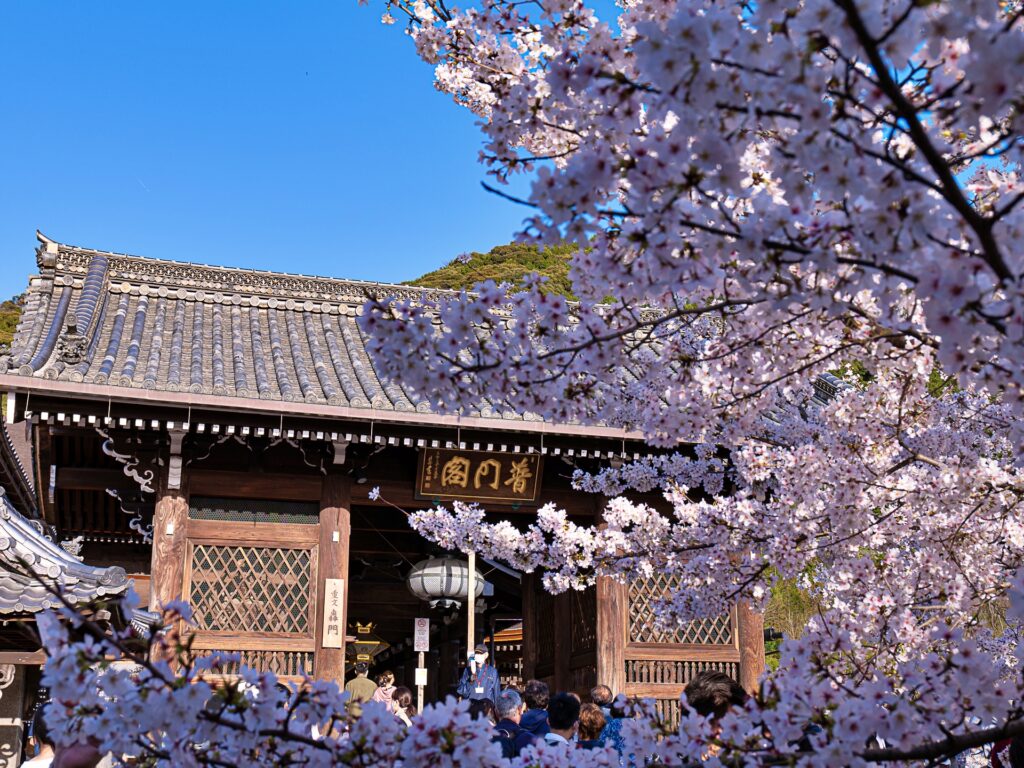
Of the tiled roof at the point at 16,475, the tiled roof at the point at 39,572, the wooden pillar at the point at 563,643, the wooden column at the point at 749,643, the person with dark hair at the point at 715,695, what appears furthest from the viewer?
the tiled roof at the point at 16,475

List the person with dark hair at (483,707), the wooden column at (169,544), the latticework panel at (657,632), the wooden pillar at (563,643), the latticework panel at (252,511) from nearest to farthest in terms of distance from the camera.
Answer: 1. the person with dark hair at (483,707)
2. the wooden column at (169,544)
3. the latticework panel at (252,511)
4. the latticework panel at (657,632)
5. the wooden pillar at (563,643)

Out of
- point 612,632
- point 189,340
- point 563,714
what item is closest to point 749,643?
point 612,632

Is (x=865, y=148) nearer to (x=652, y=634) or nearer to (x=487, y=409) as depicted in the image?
(x=487, y=409)

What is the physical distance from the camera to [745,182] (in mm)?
3809

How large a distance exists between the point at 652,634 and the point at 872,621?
575 cm

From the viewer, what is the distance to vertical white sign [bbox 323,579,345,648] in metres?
9.69

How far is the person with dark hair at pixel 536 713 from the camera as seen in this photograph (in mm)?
Result: 6223

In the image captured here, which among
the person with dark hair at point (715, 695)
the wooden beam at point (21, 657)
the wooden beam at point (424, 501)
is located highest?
the wooden beam at point (424, 501)

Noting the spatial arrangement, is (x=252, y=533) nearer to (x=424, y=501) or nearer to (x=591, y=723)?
(x=424, y=501)

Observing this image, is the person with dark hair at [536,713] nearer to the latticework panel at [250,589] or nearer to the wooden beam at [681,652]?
the latticework panel at [250,589]

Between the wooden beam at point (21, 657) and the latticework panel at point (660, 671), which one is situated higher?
the wooden beam at point (21, 657)

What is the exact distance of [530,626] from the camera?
1310 cm

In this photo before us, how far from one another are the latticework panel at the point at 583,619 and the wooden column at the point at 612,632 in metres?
0.17

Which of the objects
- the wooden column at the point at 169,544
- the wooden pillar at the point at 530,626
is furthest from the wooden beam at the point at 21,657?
the wooden pillar at the point at 530,626
